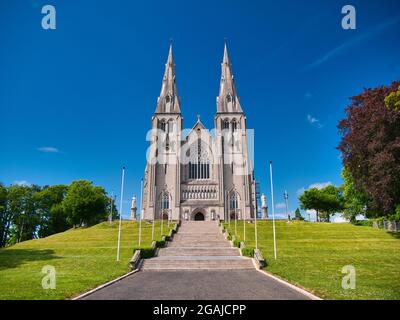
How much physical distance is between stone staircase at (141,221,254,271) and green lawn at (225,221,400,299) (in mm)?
2439

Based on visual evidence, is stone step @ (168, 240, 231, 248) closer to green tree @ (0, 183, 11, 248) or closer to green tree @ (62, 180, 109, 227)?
green tree @ (62, 180, 109, 227)

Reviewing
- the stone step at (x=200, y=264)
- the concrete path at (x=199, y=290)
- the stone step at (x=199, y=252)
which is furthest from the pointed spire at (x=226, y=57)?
the concrete path at (x=199, y=290)

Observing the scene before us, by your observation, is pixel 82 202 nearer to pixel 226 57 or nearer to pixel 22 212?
pixel 22 212

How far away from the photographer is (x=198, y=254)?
23.4 m

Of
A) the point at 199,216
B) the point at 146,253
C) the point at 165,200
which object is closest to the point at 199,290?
the point at 146,253

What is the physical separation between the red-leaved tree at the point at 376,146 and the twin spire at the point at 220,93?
39.8 m

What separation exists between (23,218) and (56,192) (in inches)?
364

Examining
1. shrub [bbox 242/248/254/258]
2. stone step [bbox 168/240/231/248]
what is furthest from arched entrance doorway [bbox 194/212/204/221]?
shrub [bbox 242/248/254/258]

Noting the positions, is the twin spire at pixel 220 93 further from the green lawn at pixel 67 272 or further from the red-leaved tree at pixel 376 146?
the red-leaved tree at pixel 376 146

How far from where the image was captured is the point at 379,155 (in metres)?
22.5

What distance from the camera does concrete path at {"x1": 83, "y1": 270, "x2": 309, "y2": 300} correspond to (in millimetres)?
9516

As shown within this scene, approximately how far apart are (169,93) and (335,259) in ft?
188
